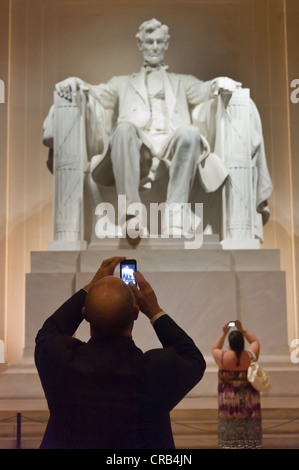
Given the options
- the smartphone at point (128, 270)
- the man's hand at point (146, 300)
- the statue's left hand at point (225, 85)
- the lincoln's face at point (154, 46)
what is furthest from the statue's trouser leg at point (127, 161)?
the man's hand at point (146, 300)

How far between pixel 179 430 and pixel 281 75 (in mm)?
3557

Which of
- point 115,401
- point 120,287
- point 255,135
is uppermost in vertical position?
point 255,135

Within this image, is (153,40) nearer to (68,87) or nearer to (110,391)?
(68,87)

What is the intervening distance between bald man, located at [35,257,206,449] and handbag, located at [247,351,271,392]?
150 cm

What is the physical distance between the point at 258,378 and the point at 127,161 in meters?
1.75

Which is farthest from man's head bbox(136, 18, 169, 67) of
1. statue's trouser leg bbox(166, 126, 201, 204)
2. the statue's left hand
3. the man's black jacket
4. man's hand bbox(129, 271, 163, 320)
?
the man's black jacket

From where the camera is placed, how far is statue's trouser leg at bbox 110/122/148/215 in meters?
4.05

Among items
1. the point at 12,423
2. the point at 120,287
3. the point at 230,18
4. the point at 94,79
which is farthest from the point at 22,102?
the point at 120,287

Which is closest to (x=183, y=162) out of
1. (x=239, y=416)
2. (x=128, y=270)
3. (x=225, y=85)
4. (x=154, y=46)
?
(x=225, y=85)

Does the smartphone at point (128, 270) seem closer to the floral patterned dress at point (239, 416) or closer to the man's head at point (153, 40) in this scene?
the floral patterned dress at point (239, 416)

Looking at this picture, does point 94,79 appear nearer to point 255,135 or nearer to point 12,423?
point 255,135

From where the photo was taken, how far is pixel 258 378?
2.77m

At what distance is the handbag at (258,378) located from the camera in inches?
108

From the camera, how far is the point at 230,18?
5805mm
